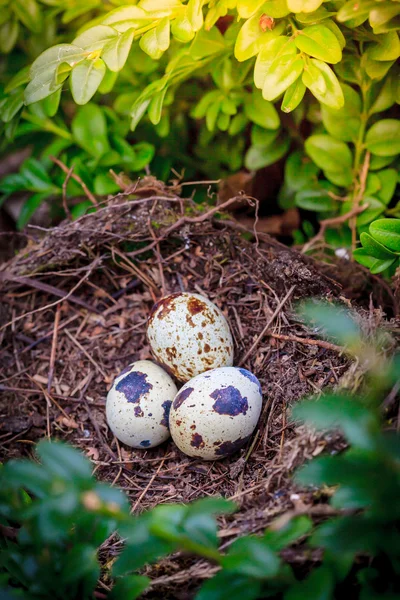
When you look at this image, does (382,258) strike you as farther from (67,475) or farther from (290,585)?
(67,475)

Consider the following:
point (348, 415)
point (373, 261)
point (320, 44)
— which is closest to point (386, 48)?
A: point (320, 44)

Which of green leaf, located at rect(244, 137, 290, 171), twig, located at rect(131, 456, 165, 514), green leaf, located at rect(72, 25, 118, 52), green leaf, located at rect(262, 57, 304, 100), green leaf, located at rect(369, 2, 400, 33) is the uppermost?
green leaf, located at rect(72, 25, 118, 52)

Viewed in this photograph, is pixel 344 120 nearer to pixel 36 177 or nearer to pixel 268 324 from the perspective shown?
pixel 268 324

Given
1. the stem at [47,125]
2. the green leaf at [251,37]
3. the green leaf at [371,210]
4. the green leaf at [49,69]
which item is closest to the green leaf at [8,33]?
the stem at [47,125]

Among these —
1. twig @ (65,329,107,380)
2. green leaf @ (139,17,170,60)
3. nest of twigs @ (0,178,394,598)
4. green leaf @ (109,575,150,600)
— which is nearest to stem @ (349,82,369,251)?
nest of twigs @ (0,178,394,598)

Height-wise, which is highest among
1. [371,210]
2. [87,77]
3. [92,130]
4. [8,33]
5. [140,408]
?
[8,33]

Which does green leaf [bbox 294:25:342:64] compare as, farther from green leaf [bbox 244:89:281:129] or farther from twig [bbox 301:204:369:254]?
twig [bbox 301:204:369:254]
